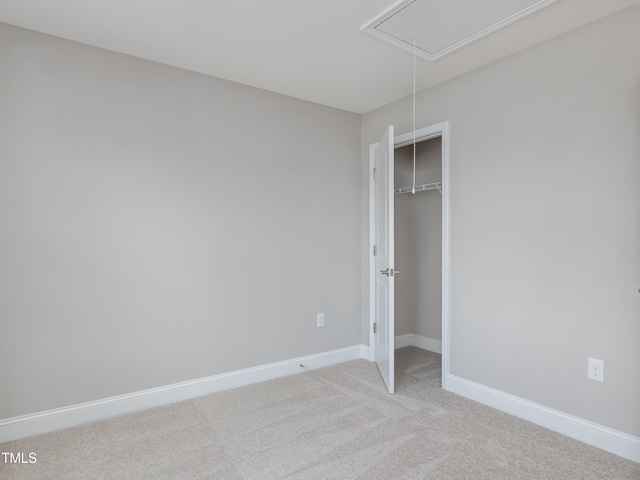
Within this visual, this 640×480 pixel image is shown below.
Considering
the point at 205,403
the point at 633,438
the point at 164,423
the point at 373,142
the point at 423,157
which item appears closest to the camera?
the point at 633,438

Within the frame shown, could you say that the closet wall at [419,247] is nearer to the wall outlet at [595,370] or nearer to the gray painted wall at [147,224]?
the gray painted wall at [147,224]

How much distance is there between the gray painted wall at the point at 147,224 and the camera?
2225mm

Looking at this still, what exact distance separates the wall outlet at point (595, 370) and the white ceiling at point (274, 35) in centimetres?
195

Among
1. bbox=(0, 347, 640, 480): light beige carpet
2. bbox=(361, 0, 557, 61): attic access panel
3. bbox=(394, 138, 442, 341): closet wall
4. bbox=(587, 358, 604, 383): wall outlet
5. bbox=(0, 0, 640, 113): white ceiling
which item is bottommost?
bbox=(0, 347, 640, 480): light beige carpet

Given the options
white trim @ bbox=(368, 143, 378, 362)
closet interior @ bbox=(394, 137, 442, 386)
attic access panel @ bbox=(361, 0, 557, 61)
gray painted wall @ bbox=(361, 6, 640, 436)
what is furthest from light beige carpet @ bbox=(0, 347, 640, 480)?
attic access panel @ bbox=(361, 0, 557, 61)

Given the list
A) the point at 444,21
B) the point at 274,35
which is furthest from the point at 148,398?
the point at 444,21

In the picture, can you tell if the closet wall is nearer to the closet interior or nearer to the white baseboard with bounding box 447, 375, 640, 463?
the closet interior

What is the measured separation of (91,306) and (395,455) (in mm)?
2097

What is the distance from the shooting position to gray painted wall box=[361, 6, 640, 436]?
201 cm

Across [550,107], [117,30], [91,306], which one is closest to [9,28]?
[117,30]

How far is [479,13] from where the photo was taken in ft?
6.56

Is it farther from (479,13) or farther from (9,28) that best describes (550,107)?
(9,28)

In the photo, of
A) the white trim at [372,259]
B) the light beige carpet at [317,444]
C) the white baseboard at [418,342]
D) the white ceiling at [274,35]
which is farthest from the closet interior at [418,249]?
the light beige carpet at [317,444]

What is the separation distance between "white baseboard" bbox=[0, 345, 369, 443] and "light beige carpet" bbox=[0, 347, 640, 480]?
0.07 m
